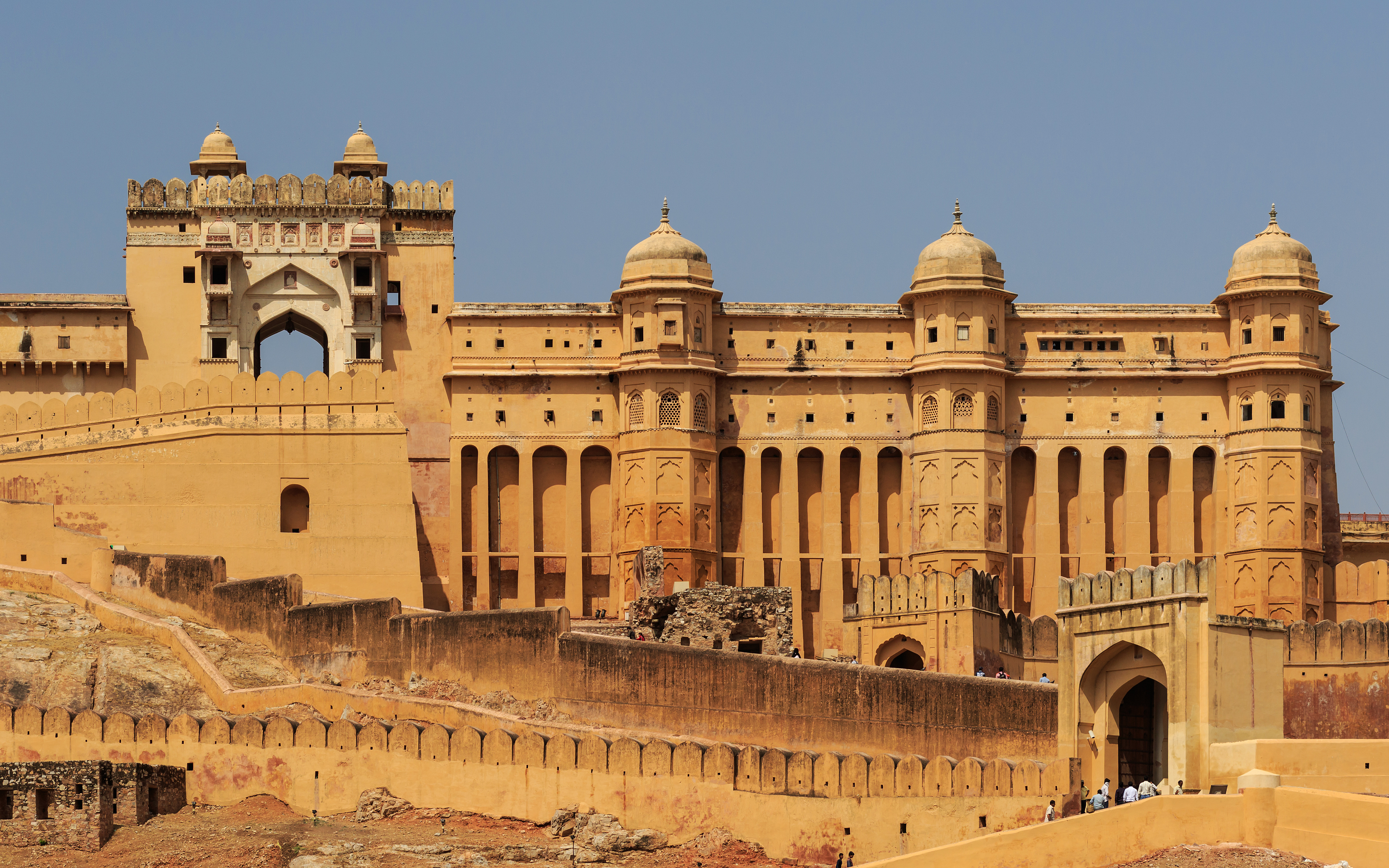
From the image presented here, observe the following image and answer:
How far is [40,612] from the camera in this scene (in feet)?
156

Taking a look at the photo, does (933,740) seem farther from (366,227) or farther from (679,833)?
(366,227)

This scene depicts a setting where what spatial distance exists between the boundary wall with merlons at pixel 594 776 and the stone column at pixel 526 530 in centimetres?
1468

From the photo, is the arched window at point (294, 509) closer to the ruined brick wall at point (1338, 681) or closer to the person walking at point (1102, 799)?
the ruined brick wall at point (1338, 681)

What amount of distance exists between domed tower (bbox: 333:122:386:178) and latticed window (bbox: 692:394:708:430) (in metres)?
9.40

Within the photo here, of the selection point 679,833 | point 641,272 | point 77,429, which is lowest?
point 679,833

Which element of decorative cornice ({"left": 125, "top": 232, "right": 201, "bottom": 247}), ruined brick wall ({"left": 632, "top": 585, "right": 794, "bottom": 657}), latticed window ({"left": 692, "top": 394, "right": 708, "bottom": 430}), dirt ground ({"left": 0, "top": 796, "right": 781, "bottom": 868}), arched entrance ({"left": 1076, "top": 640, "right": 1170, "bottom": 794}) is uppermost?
decorative cornice ({"left": 125, "top": 232, "right": 201, "bottom": 247})

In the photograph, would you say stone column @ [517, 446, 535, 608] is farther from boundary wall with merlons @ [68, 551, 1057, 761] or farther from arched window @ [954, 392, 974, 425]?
boundary wall with merlons @ [68, 551, 1057, 761]

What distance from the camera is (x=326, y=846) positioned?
3881cm

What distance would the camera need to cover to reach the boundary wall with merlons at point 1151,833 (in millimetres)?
35500

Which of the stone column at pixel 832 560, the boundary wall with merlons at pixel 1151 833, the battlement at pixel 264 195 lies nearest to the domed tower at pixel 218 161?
the battlement at pixel 264 195

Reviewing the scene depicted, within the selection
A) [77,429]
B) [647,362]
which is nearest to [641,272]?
[647,362]

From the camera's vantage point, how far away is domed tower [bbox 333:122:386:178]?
198ft

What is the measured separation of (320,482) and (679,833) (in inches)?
649

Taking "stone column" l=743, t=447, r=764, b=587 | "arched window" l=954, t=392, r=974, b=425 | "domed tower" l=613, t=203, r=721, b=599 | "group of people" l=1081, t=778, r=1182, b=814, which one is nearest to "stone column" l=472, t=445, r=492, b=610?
"domed tower" l=613, t=203, r=721, b=599
